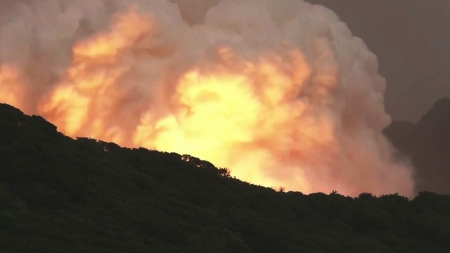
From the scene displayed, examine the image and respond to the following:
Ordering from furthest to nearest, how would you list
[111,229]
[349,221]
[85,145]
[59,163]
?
[349,221]
[85,145]
[59,163]
[111,229]

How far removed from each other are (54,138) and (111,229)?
33.1 feet

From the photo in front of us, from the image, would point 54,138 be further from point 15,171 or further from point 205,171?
point 205,171

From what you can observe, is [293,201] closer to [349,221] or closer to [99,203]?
[349,221]

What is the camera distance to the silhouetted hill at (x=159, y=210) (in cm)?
2253

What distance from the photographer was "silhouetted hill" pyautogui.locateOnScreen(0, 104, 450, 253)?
22531mm

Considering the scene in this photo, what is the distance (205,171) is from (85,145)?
867cm

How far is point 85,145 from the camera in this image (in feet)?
117

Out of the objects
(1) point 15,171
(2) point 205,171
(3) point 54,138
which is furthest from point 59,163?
(2) point 205,171

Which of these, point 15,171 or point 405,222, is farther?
point 405,222

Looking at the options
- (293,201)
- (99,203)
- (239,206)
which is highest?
(293,201)

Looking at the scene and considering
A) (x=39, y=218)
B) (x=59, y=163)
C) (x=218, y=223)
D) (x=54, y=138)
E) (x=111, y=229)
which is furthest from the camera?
(x=54, y=138)

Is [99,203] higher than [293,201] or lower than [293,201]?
lower

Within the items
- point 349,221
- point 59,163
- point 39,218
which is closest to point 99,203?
point 59,163

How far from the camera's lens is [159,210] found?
94.8 ft
